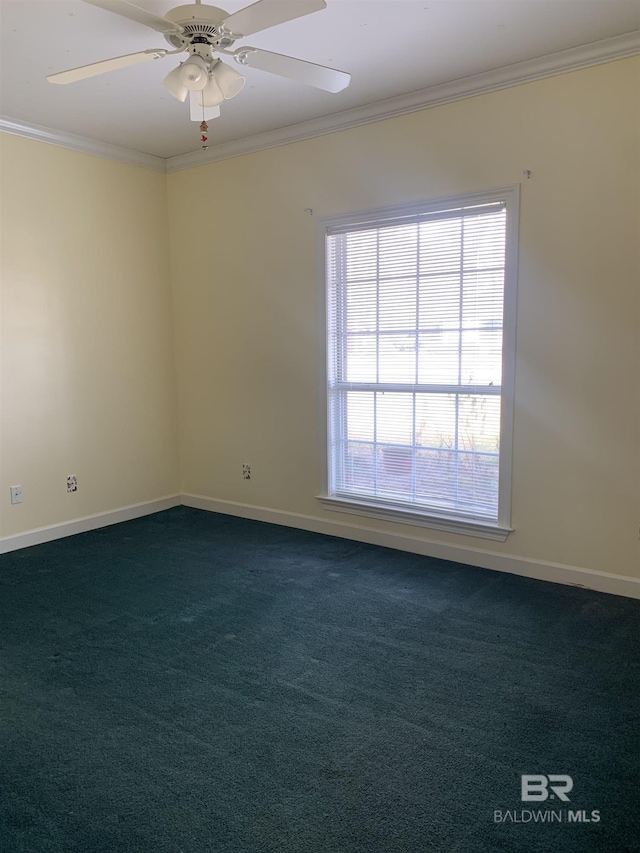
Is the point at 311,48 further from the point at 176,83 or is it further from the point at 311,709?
the point at 311,709

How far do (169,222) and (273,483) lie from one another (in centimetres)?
230

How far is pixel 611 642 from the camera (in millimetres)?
2699

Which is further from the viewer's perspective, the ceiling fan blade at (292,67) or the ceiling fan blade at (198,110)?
the ceiling fan blade at (198,110)

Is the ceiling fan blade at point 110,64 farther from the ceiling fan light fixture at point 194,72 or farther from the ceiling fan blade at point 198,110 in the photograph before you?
the ceiling fan blade at point 198,110

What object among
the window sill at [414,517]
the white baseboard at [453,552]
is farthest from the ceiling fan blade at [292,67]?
the white baseboard at [453,552]

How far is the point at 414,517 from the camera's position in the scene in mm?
3877

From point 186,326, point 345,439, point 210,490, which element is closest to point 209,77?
point 345,439

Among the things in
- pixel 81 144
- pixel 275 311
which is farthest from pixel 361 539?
pixel 81 144

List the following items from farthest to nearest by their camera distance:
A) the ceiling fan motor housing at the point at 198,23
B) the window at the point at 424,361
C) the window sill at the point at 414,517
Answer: the window sill at the point at 414,517, the window at the point at 424,361, the ceiling fan motor housing at the point at 198,23

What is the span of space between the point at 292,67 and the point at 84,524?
3417 millimetres

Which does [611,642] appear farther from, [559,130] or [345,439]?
[559,130]

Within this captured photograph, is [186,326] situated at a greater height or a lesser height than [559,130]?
lesser

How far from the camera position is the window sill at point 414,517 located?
357 centimetres

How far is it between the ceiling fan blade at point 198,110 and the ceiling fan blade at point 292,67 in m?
0.37
